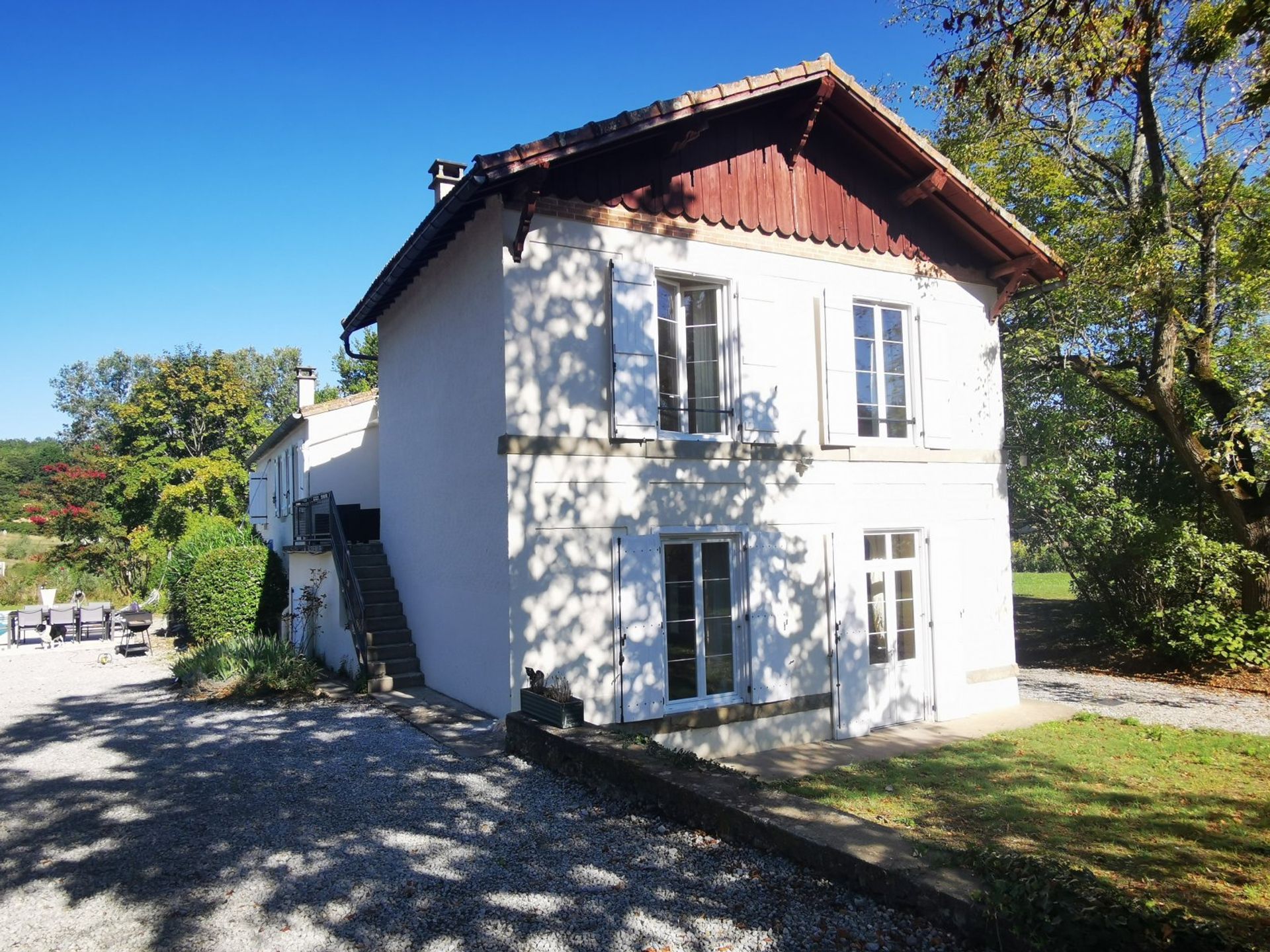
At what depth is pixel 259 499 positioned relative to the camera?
75.8ft

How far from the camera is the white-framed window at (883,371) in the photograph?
10.4 m

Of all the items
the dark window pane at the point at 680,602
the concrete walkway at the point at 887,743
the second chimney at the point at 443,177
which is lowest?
the concrete walkway at the point at 887,743

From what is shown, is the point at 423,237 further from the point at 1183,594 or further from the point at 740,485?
the point at 1183,594

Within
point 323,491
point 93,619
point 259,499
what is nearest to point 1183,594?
point 323,491

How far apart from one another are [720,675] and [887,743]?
2215 millimetres

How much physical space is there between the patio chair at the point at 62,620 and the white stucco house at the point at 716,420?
10.9 meters

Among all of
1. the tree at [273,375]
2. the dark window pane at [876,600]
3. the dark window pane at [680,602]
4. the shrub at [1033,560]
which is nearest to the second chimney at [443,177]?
the dark window pane at [680,602]

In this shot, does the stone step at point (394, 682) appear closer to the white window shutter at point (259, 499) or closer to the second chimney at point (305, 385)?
the second chimney at point (305, 385)

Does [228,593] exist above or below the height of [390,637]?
above

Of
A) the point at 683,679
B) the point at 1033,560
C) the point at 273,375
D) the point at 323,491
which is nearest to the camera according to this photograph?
the point at 683,679

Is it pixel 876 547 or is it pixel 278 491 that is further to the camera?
pixel 278 491

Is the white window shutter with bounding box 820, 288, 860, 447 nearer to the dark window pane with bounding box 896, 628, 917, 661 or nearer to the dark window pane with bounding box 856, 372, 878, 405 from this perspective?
the dark window pane with bounding box 856, 372, 878, 405

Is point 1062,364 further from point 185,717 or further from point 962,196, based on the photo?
point 185,717

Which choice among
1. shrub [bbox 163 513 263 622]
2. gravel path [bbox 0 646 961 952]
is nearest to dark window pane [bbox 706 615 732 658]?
gravel path [bbox 0 646 961 952]
